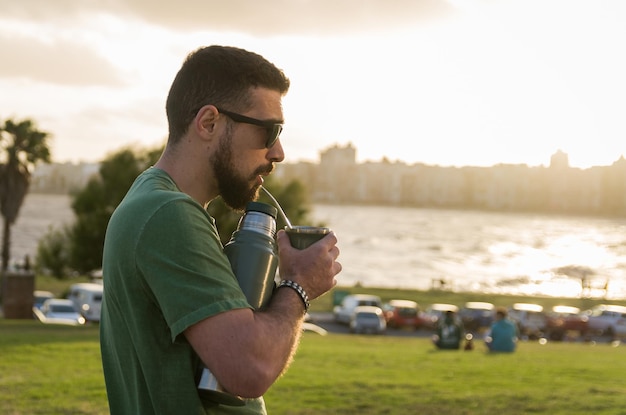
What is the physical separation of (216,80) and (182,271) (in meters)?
0.57

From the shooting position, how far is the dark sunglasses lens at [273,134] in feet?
8.12

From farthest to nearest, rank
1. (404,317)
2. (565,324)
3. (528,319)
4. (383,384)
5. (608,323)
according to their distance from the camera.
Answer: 1. (608,323)
2. (528,319)
3. (565,324)
4. (404,317)
5. (383,384)

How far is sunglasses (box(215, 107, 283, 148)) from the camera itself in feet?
7.91

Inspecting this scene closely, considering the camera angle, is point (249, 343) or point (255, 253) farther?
point (255, 253)

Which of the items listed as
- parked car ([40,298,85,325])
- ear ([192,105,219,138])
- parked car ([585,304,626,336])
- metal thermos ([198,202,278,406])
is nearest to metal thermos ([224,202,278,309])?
metal thermos ([198,202,278,406])

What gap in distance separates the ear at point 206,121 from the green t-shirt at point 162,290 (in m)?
0.17

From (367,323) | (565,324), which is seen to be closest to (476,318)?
(565,324)

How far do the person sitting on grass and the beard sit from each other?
1810 centimetres

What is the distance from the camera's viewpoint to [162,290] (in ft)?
7.01

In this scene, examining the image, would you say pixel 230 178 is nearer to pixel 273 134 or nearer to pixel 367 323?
pixel 273 134

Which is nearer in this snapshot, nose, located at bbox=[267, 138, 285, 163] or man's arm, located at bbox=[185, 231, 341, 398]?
man's arm, located at bbox=[185, 231, 341, 398]

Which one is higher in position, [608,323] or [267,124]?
[267,124]

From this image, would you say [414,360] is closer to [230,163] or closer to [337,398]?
[337,398]

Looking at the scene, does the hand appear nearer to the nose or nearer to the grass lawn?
the nose
